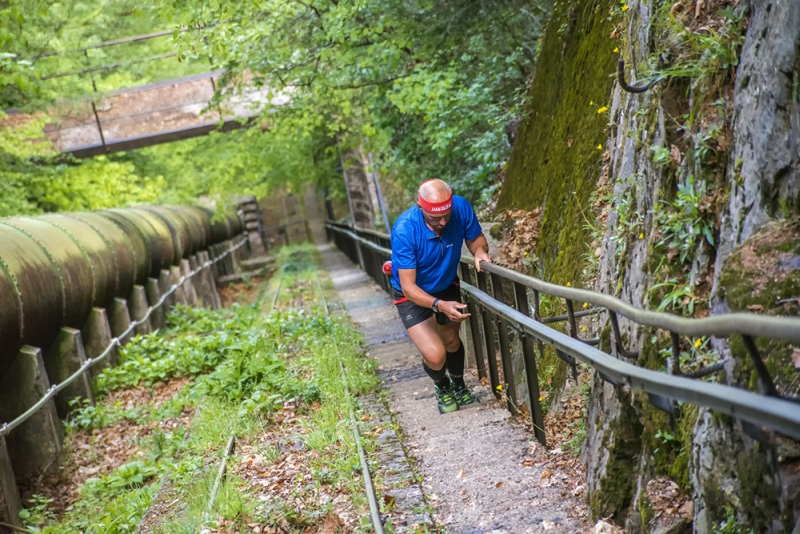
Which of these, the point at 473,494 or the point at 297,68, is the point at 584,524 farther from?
the point at 297,68

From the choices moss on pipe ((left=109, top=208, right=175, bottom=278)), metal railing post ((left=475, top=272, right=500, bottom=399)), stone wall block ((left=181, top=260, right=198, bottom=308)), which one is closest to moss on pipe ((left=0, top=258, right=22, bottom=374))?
metal railing post ((left=475, top=272, right=500, bottom=399))

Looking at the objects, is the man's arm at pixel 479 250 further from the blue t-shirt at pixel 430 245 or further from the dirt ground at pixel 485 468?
the dirt ground at pixel 485 468

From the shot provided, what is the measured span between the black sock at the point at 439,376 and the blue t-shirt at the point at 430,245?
64 cm

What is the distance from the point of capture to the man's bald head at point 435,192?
6297 mm

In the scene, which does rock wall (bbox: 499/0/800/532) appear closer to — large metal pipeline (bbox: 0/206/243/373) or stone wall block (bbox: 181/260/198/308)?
large metal pipeline (bbox: 0/206/243/373)

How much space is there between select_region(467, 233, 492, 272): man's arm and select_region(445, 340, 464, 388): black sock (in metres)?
0.81

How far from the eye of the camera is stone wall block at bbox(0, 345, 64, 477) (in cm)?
936

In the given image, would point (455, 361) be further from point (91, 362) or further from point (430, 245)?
point (91, 362)

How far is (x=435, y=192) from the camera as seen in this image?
6320 mm

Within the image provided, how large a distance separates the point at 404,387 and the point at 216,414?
1.86m

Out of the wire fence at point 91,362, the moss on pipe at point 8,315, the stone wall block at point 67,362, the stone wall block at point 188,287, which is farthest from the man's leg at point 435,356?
the stone wall block at point 188,287

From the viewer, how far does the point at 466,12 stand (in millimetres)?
10188

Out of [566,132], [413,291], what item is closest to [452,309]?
[413,291]

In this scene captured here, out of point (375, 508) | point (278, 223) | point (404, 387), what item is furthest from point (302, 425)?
point (278, 223)
